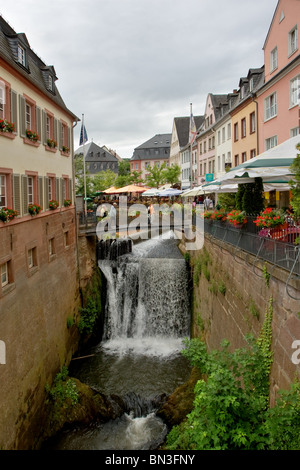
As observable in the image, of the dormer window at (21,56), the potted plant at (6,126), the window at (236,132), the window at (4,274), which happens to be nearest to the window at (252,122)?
the window at (236,132)

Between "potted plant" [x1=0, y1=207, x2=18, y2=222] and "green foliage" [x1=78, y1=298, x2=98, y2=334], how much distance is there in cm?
850

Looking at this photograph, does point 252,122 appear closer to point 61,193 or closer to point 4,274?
point 61,193

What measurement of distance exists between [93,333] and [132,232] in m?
9.44

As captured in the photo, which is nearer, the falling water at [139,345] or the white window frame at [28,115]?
the falling water at [139,345]

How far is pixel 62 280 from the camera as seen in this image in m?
16.4

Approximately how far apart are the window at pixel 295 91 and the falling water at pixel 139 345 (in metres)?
9.76

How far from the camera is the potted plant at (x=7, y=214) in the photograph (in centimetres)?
1049

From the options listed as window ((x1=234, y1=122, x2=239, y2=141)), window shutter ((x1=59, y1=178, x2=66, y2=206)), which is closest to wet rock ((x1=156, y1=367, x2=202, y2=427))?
window shutter ((x1=59, y1=178, x2=66, y2=206))

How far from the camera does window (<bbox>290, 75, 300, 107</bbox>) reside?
58.9 ft

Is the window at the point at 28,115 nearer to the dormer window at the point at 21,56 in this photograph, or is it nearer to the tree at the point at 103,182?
the dormer window at the point at 21,56

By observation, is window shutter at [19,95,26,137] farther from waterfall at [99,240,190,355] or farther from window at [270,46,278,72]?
window at [270,46,278,72]
